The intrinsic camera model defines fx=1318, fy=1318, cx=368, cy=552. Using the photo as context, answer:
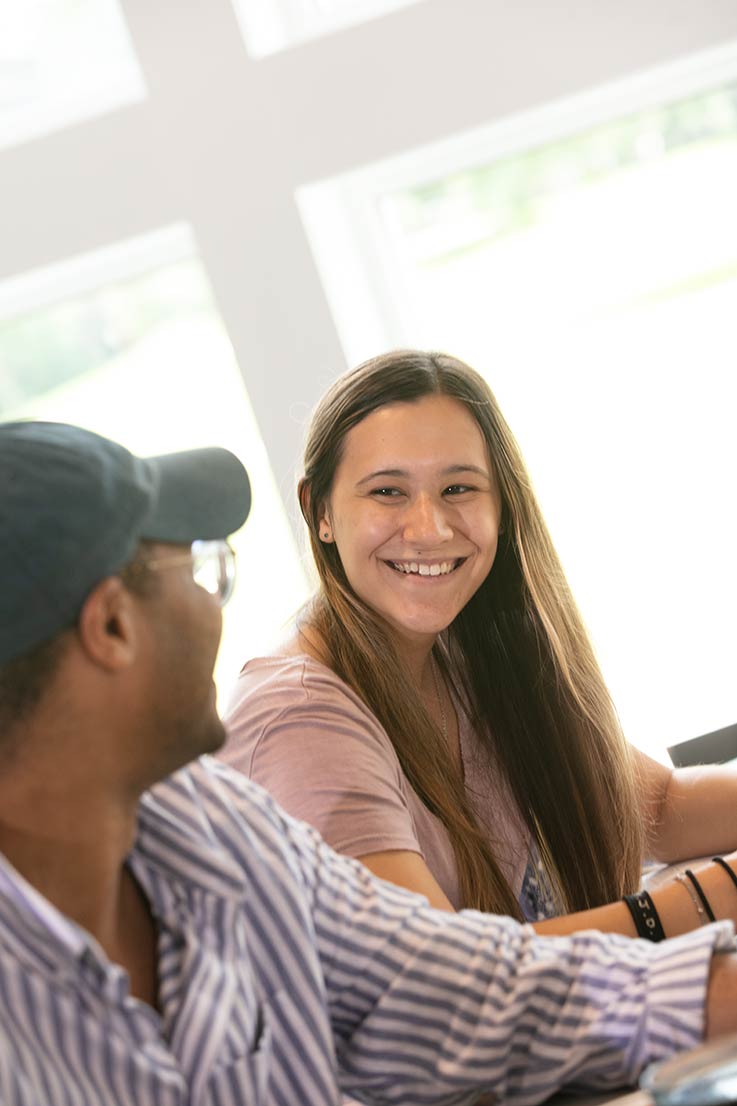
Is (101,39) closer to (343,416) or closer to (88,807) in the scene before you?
(343,416)

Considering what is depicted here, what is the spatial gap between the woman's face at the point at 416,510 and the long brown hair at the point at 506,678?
0.10ft

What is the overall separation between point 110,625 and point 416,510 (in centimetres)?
92

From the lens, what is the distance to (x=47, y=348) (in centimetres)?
312

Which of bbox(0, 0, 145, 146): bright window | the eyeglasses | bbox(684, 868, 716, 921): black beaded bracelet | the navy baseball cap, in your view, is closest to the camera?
the navy baseball cap

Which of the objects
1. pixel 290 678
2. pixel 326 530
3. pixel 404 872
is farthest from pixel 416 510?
pixel 404 872

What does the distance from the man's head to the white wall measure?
1.76 metres

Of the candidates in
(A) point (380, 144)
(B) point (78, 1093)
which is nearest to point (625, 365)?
(A) point (380, 144)

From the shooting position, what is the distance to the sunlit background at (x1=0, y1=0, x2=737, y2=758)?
8.77ft

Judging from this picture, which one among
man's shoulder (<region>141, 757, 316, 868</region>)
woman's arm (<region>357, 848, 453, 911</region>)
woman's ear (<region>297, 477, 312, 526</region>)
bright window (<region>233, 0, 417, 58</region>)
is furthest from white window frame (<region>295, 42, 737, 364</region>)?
man's shoulder (<region>141, 757, 316, 868</region>)

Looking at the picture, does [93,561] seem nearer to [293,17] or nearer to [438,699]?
[438,699]

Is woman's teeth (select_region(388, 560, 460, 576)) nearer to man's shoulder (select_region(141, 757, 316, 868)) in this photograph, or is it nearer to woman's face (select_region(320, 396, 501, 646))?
woman's face (select_region(320, 396, 501, 646))

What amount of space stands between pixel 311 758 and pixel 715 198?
1855mm

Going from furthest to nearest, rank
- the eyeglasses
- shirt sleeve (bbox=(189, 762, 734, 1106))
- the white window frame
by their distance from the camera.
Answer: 1. the white window frame
2. shirt sleeve (bbox=(189, 762, 734, 1106))
3. the eyeglasses

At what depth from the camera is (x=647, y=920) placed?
147 centimetres
